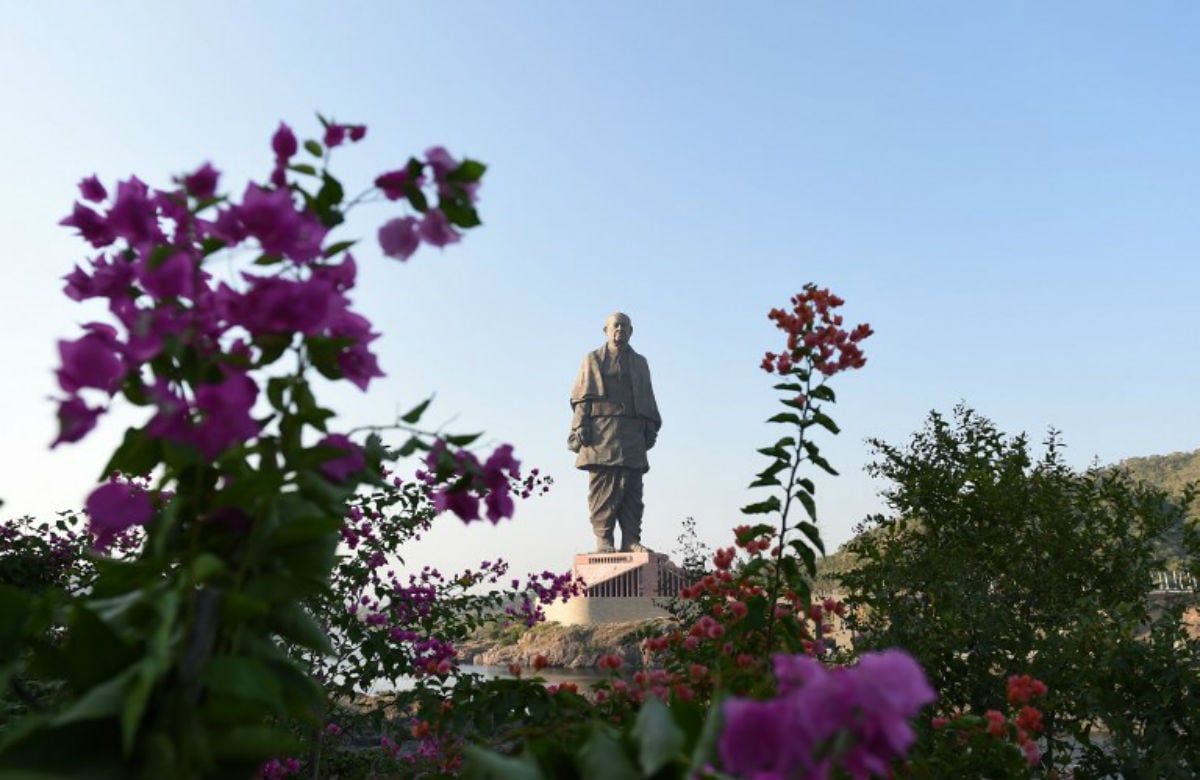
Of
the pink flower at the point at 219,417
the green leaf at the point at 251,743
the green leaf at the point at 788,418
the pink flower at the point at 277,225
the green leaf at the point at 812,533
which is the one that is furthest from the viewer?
the green leaf at the point at 788,418

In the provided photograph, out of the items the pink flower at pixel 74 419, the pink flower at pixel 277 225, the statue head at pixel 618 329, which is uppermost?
the statue head at pixel 618 329

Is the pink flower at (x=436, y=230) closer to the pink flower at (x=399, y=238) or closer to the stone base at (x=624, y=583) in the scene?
the pink flower at (x=399, y=238)

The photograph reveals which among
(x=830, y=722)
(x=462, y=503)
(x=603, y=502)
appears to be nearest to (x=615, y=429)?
(x=603, y=502)

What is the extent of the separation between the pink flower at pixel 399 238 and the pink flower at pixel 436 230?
1 cm

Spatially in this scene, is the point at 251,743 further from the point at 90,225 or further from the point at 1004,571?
the point at 1004,571

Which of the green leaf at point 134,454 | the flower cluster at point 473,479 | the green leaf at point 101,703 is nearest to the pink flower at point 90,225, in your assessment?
the green leaf at point 134,454

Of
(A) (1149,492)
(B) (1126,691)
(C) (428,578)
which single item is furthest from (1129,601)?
(C) (428,578)

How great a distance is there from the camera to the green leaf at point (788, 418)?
272 cm

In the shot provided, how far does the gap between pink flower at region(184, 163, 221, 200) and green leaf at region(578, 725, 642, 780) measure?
0.86m

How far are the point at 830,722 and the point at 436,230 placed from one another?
2.65 feet

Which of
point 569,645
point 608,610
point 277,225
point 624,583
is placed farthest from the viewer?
point 608,610

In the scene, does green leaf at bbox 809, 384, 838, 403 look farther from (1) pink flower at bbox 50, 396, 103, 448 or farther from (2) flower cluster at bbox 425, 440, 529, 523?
(1) pink flower at bbox 50, 396, 103, 448

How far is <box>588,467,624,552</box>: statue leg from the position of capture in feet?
75.8

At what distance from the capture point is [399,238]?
121 cm
